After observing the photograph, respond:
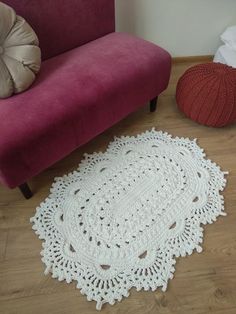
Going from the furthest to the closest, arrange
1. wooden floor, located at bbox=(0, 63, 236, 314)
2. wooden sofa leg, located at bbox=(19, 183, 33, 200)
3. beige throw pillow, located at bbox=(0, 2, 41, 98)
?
wooden sofa leg, located at bbox=(19, 183, 33, 200) → beige throw pillow, located at bbox=(0, 2, 41, 98) → wooden floor, located at bbox=(0, 63, 236, 314)

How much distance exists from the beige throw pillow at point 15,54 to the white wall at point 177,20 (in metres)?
0.78

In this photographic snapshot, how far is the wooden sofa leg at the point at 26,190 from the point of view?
45.7 inches

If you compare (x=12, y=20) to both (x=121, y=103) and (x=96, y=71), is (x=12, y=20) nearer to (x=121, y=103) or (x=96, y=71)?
(x=96, y=71)

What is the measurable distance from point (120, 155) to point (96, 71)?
433 mm

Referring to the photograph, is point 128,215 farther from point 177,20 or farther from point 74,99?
point 177,20

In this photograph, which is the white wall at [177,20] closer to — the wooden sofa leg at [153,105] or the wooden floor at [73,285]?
the wooden sofa leg at [153,105]

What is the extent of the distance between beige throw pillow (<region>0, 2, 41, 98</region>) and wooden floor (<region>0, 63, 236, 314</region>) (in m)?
0.46

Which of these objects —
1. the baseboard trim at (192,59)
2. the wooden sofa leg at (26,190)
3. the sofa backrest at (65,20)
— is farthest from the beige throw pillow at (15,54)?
the baseboard trim at (192,59)

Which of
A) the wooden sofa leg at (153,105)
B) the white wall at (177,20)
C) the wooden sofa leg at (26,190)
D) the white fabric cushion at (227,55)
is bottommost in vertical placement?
the wooden sofa leg at (26,190)

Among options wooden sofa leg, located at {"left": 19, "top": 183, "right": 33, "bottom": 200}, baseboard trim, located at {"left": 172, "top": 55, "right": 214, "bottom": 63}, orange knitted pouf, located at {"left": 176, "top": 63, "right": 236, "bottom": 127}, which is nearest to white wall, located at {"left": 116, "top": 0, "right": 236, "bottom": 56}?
baseboard trim, located at {"left": 172, "top": 55, "right": 214, "bottom": 63}

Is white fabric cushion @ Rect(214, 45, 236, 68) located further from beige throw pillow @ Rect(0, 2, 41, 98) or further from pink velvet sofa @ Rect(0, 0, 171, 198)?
beige throw pillow @ Rect(0, 2, 41, 98)

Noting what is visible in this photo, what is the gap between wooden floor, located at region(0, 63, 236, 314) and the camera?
92 centimetres

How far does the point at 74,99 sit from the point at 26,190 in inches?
18.4

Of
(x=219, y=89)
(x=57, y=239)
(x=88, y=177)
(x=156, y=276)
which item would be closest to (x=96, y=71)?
(x=88, y=177)
